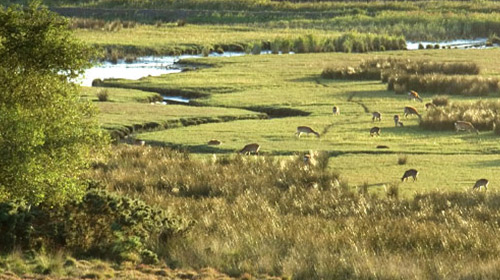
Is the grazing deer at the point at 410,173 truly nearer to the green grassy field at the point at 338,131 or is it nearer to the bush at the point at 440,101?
the green grassy field at the point at 338,131

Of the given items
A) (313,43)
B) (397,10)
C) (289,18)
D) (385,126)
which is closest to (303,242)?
(385,126)

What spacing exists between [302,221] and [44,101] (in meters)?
4.94

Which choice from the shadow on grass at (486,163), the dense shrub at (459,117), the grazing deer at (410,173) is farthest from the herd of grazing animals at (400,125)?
the shadow on grass at (486,163)

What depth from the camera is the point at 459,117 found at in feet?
99.7

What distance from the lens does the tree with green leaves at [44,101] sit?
47.9 feet

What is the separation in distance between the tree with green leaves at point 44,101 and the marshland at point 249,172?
0.11 ft

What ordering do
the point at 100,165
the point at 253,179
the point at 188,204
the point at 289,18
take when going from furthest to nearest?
the point at 289,18 → the point at 100,165 → the point at 253,179 → the point at 188,204

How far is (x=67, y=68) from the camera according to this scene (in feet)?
50.4

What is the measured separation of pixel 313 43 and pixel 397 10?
39578 millimetres

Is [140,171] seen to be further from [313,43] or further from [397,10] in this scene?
[397,10]

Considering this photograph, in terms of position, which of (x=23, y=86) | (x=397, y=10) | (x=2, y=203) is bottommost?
(x=397, y=10)

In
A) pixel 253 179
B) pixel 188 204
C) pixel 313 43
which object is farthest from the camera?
pixel 313 43

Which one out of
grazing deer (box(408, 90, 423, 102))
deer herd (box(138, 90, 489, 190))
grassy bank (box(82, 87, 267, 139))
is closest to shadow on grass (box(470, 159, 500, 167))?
deer herd (box(138, 90, 489, 190))

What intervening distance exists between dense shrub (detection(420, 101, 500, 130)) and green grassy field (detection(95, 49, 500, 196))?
1.39ft
